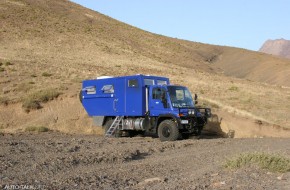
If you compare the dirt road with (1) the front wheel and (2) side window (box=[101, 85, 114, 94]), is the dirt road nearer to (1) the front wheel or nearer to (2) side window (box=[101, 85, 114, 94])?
(1) the front wheel

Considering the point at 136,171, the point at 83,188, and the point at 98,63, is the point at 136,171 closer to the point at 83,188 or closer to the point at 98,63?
the point at 83,188

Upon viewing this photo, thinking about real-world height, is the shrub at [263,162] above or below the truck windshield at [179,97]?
below

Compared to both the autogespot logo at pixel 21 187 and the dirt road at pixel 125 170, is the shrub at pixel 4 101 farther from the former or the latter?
the autogespot logo at pixel 21 187

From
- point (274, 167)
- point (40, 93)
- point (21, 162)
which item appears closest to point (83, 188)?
point (21, 162)

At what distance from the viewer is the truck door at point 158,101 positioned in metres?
19.2

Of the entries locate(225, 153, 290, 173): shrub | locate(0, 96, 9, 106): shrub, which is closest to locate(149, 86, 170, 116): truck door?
locate(225, 153, 290, 173): shrub

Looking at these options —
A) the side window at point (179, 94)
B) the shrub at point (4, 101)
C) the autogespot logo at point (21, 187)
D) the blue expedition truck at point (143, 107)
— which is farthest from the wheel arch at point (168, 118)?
the shrub at point (4, 101)

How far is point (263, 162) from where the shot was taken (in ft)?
34.9

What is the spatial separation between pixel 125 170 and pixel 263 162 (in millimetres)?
3382

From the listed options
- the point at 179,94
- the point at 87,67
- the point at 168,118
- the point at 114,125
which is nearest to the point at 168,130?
the point at 168,118

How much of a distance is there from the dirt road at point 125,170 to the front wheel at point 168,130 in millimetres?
3165

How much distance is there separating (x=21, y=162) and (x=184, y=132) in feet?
30.4

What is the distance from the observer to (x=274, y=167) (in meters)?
10.5

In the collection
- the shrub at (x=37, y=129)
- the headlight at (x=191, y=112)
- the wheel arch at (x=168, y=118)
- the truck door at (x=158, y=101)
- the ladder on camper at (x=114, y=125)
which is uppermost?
the truck door at (x=158, y=101)
